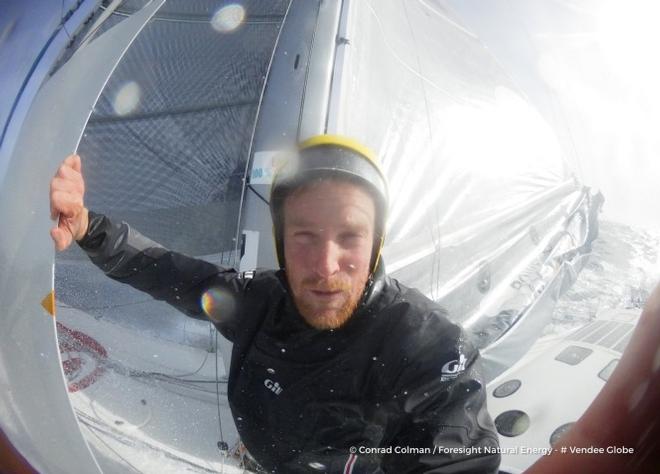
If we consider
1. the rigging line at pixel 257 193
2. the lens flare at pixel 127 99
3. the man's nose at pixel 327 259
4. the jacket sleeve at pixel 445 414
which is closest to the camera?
the jacket sleeve at pixel 445 414

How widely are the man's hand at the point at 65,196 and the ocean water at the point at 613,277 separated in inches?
36.9

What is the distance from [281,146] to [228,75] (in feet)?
1.97

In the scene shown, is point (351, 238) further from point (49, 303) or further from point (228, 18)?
point (228, 18)

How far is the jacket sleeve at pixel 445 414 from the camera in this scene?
636mm

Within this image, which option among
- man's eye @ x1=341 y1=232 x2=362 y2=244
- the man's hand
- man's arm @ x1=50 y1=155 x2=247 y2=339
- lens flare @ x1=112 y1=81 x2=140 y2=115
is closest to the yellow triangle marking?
the man's hand

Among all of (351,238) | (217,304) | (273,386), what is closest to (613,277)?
(351,238)

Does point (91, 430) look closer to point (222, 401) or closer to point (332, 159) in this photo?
point (222, 401)

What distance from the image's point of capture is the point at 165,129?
5.92 feet

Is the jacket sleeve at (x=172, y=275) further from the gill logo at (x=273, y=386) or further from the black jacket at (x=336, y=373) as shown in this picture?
the gill logo at (x=273, y=386)

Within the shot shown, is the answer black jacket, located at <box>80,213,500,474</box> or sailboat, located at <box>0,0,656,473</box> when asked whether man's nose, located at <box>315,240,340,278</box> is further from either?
sailboat, located at <box>0,0,656,473</box>

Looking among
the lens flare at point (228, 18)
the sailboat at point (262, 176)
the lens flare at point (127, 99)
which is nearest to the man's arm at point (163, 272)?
the sailboat at point (262, 176)

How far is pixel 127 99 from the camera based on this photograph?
1827 millimetres

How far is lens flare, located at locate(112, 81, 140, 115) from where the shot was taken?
176 cm

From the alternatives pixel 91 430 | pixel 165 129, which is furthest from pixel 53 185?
pixel 165 129
